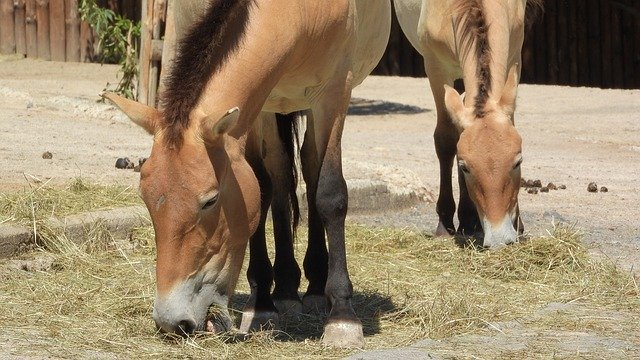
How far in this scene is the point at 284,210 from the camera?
5703 mm

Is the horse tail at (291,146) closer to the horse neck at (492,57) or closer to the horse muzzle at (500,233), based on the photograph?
the horse muzzle at (500,233)

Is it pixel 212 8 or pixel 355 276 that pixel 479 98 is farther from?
pixel 212 8

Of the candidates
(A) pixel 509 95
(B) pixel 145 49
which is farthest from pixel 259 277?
(B) pixel 145 49

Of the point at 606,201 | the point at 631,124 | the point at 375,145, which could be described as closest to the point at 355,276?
the point at 606,201

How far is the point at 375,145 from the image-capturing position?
11.6m

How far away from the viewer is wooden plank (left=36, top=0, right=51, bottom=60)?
1720cm

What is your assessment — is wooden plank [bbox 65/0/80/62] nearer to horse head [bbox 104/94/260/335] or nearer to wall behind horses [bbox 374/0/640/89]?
wall behind horses [bbox 374/0/640/89]

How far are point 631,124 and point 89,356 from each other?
9.64 metres

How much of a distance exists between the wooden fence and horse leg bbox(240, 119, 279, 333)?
1236cm

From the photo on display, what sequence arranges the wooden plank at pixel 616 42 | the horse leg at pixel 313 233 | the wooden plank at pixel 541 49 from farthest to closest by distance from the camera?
the wooden plank at pixel 541 49 → the wooden plank at pixel 616 42 → the horse leg at pixel 313 233

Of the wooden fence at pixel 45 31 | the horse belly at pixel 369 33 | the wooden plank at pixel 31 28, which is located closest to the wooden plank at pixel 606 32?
the wooden fence at pixel 45 31

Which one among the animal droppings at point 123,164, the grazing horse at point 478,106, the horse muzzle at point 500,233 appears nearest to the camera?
the horse muzzle at point 500,233

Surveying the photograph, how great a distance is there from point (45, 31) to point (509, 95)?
11.6 meters

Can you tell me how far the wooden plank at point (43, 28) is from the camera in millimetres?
17203
